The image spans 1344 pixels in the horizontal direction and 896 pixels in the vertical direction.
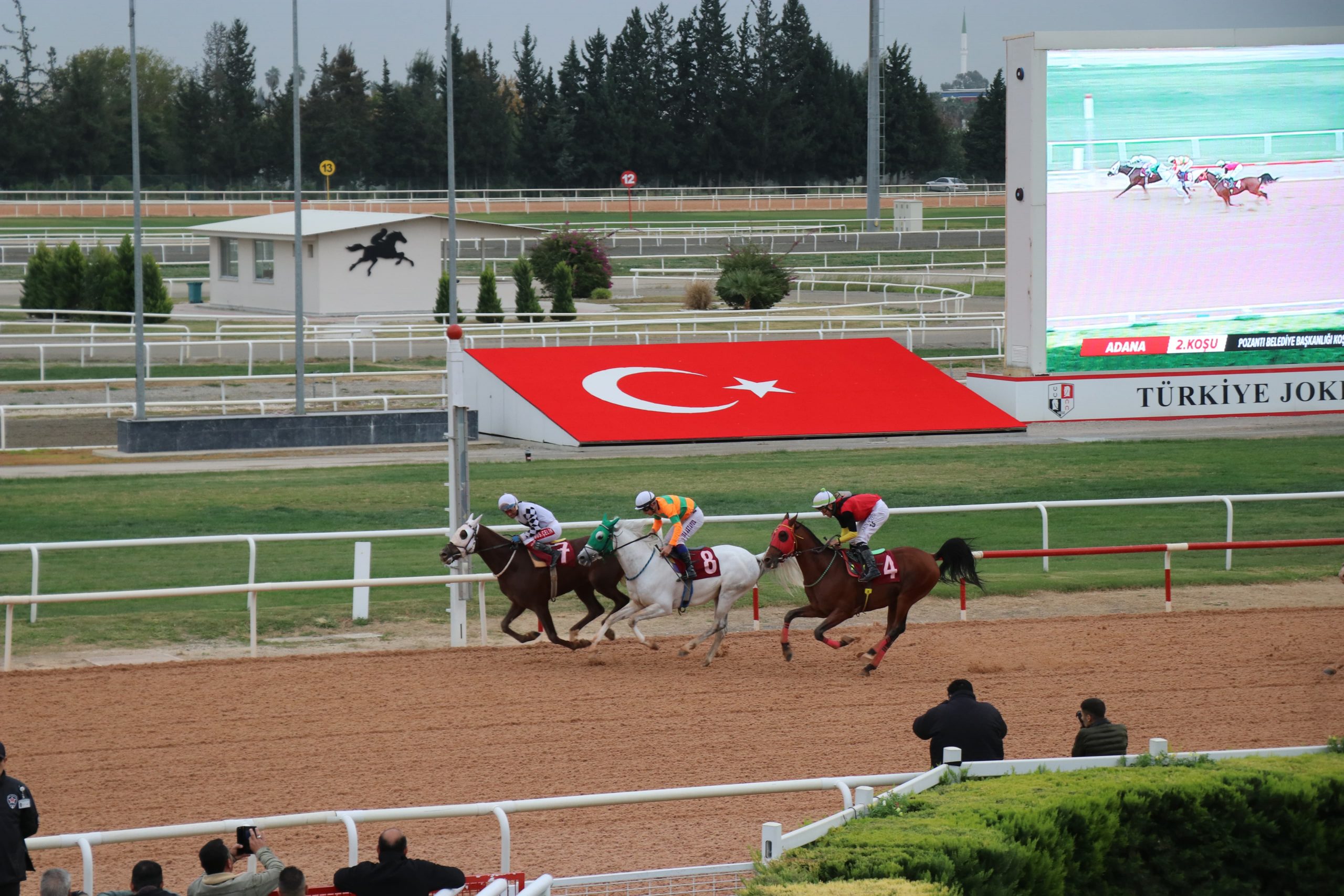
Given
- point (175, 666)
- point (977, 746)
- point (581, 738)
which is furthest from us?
point (175, 666)

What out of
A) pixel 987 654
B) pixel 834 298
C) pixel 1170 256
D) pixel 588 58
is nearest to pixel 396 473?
pixel 987 654

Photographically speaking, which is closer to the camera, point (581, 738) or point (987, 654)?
point (581, 738)

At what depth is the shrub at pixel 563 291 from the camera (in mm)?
32469

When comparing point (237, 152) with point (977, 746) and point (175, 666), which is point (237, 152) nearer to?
point (175, 666)

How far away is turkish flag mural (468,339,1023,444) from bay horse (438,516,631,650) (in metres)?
9.32

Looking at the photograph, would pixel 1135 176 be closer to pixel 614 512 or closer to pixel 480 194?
pixel 614 512

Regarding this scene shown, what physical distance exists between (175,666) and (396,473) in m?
7.83

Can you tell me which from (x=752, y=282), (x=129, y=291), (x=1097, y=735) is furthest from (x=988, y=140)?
(x=1097, y=735)

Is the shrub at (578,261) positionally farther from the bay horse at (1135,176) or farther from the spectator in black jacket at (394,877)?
the spectator in black jacket at (394,877)

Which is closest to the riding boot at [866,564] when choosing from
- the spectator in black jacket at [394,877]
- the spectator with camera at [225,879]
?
the spectator in black jacket at [394,877]

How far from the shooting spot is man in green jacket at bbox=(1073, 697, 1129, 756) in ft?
22.4

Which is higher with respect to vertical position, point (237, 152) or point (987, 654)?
point (237, 152)

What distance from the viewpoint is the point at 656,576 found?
1030 cm

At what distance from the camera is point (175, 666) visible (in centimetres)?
1031
